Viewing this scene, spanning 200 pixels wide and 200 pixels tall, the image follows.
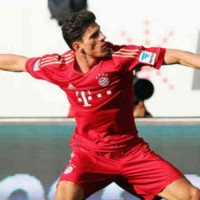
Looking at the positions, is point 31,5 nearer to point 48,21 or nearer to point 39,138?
point 48,21

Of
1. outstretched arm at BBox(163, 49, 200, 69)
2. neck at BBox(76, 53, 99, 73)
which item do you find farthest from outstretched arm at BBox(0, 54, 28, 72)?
outstretched arm at BBox(163, 49, 200, 69)

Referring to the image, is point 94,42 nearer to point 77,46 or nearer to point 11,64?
point 77,46

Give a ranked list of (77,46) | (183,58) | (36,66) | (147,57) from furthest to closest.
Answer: (36,66), (77,46), (147,57), (183,58)

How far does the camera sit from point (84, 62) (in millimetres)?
4812

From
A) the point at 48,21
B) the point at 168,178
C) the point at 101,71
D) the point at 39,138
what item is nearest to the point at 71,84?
the point at 101,71

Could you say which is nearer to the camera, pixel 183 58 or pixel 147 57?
pixel 183 58

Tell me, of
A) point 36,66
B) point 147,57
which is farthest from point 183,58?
point 36,66

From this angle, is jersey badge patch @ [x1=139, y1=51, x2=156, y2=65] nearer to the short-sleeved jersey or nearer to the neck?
the short-sleeved jersey

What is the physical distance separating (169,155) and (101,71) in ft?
5.21

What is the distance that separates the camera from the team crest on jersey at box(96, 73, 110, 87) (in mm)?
4719

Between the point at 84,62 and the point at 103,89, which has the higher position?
the point at 84,62

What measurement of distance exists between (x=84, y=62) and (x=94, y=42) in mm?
168

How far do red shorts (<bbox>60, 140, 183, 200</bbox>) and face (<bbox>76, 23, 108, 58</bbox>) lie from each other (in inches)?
26.2

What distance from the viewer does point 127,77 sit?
4.78m
